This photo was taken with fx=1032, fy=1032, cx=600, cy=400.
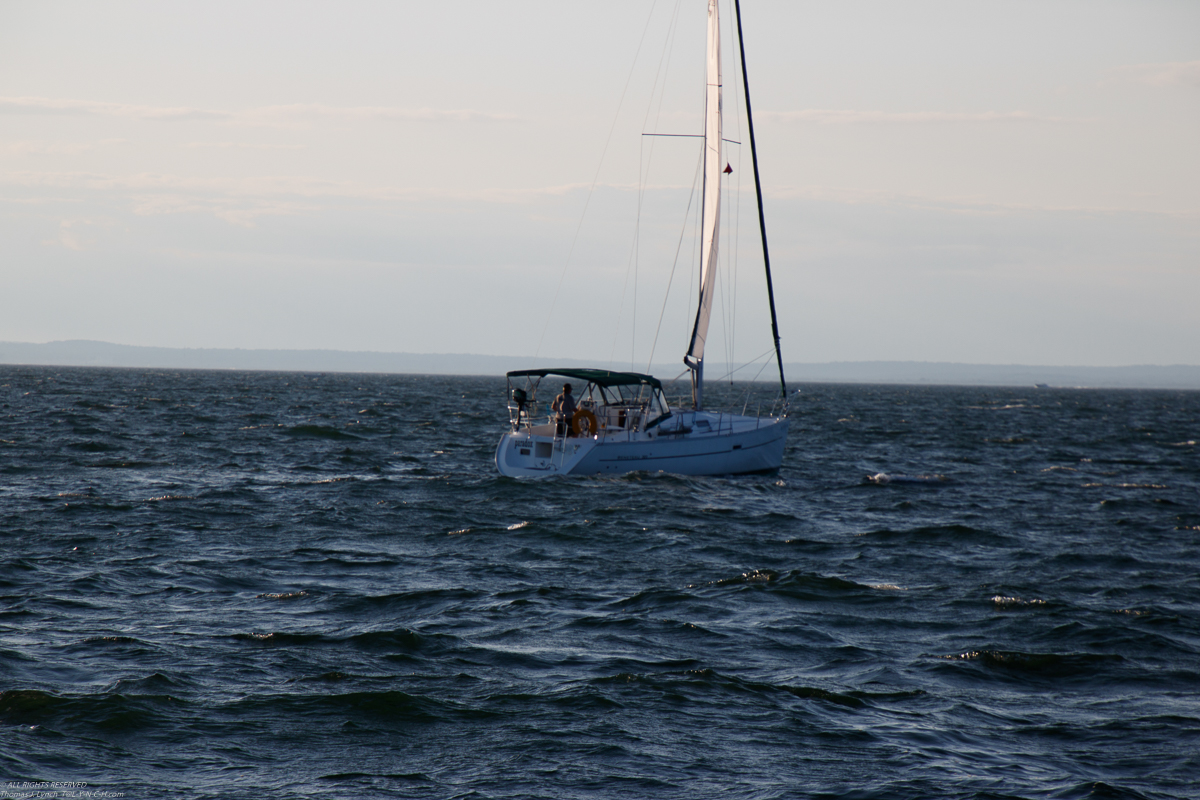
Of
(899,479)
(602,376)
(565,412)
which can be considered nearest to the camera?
(565,412)

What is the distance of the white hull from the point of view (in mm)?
24516

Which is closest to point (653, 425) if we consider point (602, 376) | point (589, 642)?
point (602, 376)

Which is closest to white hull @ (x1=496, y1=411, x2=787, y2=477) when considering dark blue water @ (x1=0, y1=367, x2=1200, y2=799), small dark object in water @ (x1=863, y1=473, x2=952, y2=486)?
dark blue water @ (x1=0, y1=367, x2=1200, y2=799)

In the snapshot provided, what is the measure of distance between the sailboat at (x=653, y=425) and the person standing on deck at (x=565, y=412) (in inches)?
1.8

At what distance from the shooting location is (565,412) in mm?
24719

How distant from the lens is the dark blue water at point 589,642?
768 cm

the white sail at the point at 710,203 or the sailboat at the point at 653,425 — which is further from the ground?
the white sail at the point at 710,203

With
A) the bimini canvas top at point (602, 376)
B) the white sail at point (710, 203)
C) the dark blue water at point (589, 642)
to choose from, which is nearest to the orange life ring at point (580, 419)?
the bimini canvas top at point (602, 376)

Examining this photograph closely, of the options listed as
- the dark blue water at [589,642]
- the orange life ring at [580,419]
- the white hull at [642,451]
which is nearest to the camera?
the dark blue water at [589,642]

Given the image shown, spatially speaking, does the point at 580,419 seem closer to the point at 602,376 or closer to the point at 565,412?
the point at 565,412

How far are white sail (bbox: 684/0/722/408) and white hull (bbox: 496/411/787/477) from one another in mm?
2191

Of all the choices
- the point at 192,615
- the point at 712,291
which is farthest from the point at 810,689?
the point at 712,291

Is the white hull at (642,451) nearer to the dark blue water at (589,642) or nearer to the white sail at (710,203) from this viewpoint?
the dark blue water at (589,642)

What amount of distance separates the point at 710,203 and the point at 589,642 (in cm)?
1974
